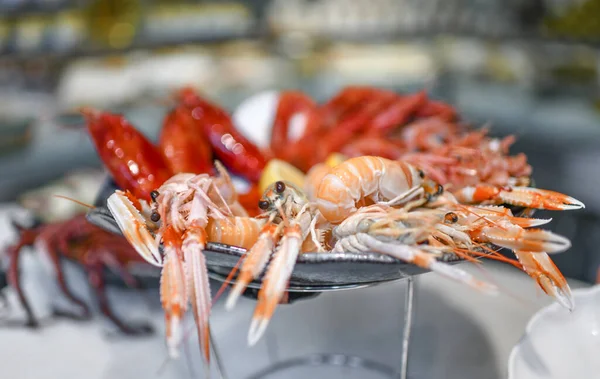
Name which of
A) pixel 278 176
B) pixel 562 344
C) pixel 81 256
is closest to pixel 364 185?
pixel 278 176

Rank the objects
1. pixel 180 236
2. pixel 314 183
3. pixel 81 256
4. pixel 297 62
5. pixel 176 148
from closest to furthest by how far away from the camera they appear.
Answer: pixel 180 236 → pixel 314 183 → pixel 176 148 → pixel 81 256 → pixel 297 62

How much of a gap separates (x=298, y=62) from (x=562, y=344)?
181 cm

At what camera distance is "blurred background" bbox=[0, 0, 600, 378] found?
1644 mm

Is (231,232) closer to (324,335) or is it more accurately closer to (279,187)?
(279,187)

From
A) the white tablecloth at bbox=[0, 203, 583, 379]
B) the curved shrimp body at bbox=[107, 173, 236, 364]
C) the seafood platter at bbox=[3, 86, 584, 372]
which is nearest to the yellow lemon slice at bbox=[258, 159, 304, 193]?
the seafood platter at bbox=[3, 86, 584, 372]

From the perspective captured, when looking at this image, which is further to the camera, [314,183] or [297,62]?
[297,62]

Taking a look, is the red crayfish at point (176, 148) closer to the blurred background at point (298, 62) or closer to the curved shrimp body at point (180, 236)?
the curved shrimp body at point (180, 236)

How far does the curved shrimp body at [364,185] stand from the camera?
1.83 ft

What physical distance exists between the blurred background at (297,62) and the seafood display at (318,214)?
703 mm

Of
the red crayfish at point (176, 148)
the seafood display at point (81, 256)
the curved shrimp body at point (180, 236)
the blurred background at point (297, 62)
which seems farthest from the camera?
the blurred background at point (297, 62)

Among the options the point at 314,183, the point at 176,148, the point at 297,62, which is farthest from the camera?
the point at 297,62

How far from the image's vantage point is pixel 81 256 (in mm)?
928

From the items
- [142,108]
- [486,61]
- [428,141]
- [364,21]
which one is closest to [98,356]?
[428,141]

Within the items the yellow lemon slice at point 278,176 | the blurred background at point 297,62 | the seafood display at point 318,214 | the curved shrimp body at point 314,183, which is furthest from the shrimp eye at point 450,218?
the blurred background at point 297,62
